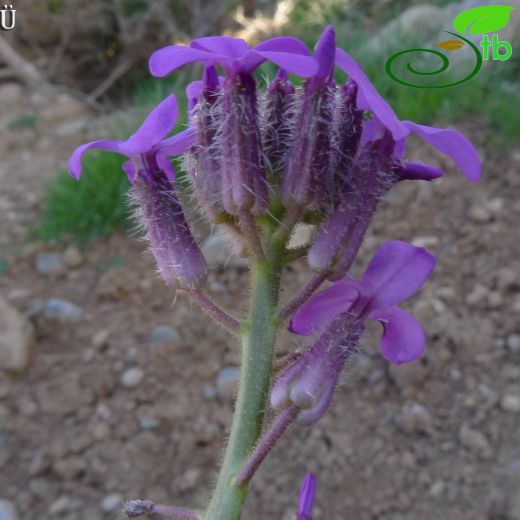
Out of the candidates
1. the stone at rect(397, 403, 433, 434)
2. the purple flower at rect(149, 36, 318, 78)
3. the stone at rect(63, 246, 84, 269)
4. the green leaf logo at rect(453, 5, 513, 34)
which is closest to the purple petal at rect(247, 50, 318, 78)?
the purple flower at rect(149, 36, 318, 78)

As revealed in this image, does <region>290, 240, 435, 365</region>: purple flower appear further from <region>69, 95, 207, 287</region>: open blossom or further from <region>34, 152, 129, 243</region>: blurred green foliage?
<region>34, 152, 129, 243</region>: blurred green foliage

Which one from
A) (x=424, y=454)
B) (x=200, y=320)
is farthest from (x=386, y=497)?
(x=200, y=320)

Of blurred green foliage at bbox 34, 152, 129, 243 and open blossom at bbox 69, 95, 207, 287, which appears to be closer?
open blossom at bbox 69, 95, 207, 287

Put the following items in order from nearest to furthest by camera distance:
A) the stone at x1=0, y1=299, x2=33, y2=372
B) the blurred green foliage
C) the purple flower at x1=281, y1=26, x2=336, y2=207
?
the purple flower at x1=281, y1=26, x2=336, y2=207 < the stone at x1=0, y1=299, x2=33, y2=372 < the blurred green foliage

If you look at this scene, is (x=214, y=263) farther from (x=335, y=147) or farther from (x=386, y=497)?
(x=335, y=147)

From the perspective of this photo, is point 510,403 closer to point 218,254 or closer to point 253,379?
point 218,254

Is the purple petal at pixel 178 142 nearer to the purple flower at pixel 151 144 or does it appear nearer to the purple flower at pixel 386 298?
the purple flower at pixel 151 144
